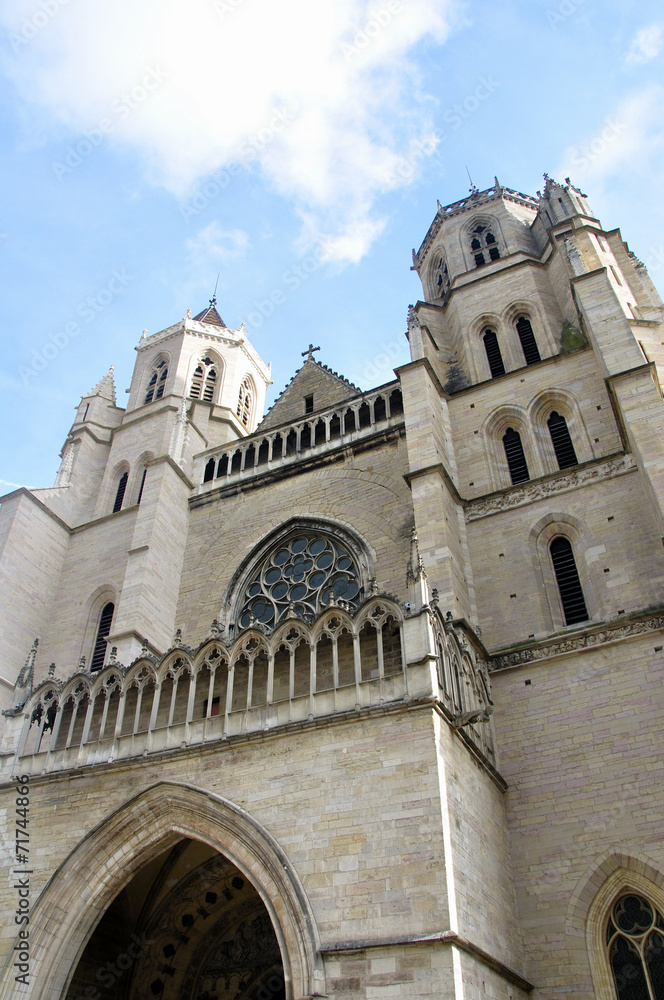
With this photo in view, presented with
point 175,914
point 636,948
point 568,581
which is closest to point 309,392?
point 568,581

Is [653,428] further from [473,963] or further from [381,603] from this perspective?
[473,963]

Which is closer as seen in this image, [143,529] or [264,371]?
[143,529]

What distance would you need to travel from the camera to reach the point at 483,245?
2122cm

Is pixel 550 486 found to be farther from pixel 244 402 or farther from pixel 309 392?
pixel 244 402

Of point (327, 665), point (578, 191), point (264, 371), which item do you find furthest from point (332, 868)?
point (264, 371)

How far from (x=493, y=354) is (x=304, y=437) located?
4.60 m

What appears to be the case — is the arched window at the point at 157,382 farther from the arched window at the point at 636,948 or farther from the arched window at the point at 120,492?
the arched window at the point at 636,948

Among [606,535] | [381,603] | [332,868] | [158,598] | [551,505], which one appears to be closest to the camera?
[332,868]

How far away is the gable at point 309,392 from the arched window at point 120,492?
3873 mm

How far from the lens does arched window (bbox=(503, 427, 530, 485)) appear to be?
14531 millimetres

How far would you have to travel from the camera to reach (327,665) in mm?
10281

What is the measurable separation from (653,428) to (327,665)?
6.07 m

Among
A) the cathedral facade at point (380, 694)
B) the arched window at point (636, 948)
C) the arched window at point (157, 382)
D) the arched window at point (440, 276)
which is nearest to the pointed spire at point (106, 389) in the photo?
the arched window at point (157, 382)

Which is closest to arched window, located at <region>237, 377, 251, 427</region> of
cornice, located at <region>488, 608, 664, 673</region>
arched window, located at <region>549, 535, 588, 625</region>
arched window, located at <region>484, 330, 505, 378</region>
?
arched window, located at <region>484, 330, 505, 378</region>
